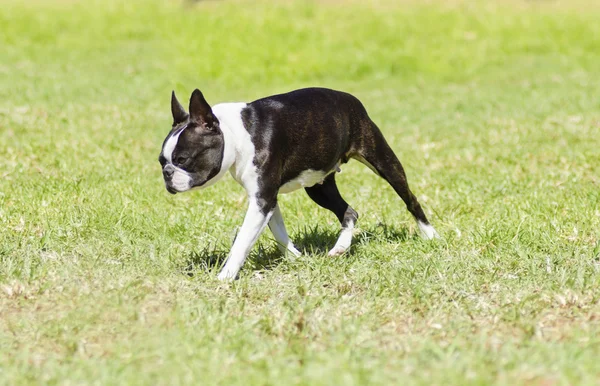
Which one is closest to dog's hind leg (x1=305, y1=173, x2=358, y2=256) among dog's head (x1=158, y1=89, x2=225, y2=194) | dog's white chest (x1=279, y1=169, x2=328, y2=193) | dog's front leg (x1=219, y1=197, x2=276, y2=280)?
dog's white chest (x1=279, y1=169, x2=328, y2=193)

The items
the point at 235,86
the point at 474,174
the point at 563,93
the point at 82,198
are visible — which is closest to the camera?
the point at 82,198

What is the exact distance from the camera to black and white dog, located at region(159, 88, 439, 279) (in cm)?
553

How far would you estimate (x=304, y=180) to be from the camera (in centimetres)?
621

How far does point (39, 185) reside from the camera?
8.29 meters

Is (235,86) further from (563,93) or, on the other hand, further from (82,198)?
(82,198)

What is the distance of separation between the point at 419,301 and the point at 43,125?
284 inches

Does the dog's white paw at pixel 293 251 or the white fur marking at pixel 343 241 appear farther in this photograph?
the white fur marking at pixel 343 241

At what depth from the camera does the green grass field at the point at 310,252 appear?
14.4 ft

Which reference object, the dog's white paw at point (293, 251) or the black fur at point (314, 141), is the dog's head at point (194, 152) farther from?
the dog's white paw at point (293, 251)

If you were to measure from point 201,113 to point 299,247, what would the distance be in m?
1.76

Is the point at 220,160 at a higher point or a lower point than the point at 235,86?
higher

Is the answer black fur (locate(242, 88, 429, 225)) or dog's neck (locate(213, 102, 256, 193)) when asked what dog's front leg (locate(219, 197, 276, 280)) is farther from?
dog's neck (locate(213, 102, 256, 193))

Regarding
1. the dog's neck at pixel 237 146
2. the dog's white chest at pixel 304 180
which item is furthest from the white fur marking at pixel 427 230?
the dog's neck at pixel 237 146

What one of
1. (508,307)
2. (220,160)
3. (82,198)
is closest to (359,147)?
(220,160)
